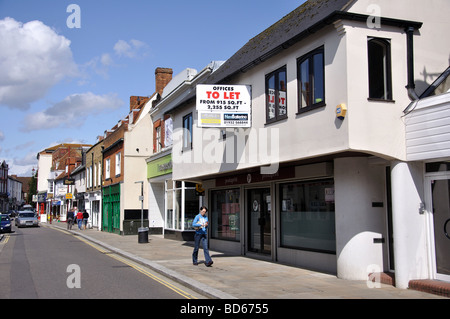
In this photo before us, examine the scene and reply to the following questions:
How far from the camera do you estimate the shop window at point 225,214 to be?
56.2 ft

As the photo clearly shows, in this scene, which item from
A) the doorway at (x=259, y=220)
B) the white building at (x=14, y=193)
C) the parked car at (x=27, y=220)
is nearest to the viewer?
the doorway at (x=259, y=220)

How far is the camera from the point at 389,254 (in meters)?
10.6

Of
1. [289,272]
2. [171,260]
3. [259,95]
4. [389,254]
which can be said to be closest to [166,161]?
[171,260]

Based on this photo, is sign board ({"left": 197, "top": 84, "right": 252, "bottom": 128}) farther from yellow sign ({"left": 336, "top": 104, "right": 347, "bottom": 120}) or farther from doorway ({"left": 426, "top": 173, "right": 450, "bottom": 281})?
doorway ({"left": 426, "top": 173, "right": 450, "bottom": 281})

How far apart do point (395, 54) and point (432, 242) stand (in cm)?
433

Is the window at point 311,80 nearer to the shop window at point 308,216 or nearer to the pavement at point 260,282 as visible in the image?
the shop window at point 308,216

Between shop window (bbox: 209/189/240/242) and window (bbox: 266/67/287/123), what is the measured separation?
16.5ft

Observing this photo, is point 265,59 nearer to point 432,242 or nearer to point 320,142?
point 320,142

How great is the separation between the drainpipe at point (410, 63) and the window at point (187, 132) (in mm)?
9798

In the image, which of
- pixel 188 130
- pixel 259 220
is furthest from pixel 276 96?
pixel 188 130

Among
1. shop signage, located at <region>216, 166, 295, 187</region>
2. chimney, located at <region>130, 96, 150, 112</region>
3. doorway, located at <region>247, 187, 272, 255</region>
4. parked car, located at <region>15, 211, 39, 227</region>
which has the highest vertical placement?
chimney, located at <region>130, 96, 150, 112</region>

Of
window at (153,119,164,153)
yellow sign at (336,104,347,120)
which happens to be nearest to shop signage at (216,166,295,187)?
yellow sign at (336,104,347,120)

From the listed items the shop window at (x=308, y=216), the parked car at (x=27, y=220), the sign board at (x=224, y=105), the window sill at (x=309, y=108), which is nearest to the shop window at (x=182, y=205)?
the shop window at (x=308, y=216)

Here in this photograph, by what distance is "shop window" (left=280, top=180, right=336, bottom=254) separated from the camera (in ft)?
39.2
